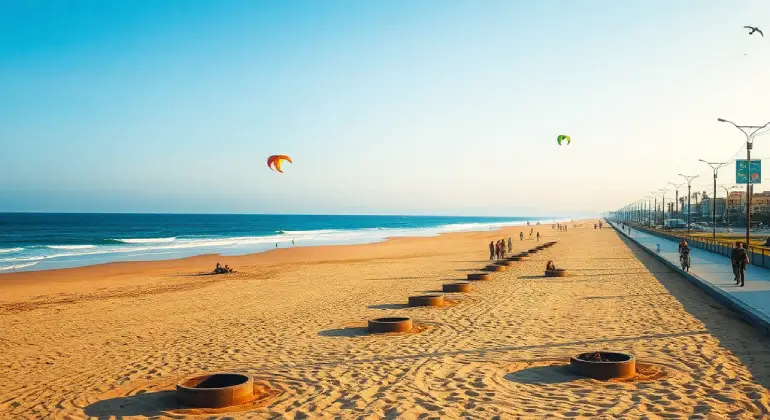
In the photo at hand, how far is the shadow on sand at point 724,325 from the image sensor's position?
10.2 m

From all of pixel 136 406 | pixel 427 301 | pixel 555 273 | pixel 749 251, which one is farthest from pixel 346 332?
pixel 749 251

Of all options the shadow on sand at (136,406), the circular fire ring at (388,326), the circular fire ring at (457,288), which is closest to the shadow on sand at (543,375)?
the circular fire ring at (388,326)

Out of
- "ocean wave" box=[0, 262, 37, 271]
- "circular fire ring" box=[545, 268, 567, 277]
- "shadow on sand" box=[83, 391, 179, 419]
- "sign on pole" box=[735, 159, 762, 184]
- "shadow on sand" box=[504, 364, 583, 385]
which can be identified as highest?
"sign on pole" box=[735, 159, 762, 184]

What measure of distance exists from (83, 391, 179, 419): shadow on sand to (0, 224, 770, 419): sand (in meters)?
0.03

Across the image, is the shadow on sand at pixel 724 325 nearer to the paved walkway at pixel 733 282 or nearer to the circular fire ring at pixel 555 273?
the paved walkway at pixel 733 282

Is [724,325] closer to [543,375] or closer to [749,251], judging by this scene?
[543,375]

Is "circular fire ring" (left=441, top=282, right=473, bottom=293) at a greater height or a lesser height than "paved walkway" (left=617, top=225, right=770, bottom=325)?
lesser

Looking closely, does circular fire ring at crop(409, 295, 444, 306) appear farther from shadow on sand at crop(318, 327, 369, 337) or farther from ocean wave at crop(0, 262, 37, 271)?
ocean wave at crop(0, 262, 37, 271)

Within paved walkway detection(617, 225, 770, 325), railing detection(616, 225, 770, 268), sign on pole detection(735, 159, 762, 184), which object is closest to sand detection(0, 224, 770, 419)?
paved walkway detection(617, 225, 770, 325)

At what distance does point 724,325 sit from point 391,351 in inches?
307

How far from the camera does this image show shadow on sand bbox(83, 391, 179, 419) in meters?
8.14

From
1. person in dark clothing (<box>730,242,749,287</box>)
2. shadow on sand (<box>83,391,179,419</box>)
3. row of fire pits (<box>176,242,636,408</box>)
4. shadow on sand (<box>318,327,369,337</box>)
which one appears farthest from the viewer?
person in dark clothing (<box>730,242,749,287</box>)

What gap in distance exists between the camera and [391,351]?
11648 millimetres

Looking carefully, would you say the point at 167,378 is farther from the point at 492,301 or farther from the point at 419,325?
the point at 492,301
